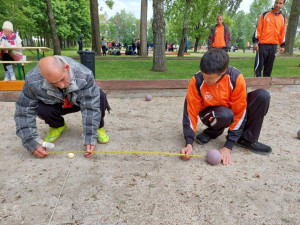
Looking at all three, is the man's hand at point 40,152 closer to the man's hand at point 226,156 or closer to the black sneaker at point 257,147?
the man's hand at point 226,156

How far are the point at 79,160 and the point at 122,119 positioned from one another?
1347 mm

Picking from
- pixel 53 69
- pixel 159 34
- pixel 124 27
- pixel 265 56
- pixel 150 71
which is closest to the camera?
pixel 53 69

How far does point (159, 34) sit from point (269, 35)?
2721 millimetres

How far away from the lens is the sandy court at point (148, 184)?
5.26ft

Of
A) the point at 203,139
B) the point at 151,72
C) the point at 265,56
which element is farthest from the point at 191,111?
the point at 151,72

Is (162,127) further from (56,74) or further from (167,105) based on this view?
(56,74)

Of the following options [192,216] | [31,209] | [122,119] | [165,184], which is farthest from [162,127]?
[31,209]

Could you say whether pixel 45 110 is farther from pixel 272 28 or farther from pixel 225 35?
pixel 225 35

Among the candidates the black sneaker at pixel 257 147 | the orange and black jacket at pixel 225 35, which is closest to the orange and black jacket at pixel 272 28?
the orange and black jacket at pixel 225 35

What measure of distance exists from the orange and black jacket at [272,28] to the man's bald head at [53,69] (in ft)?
14.7

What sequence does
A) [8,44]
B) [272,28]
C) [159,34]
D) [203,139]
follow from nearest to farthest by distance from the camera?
1. [203,139]
2. [272,28]
3. [8,44]
4. [159,34]

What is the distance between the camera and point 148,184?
1.95 meters

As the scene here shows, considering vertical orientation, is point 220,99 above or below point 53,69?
below

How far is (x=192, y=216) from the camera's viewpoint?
62.7 inches
